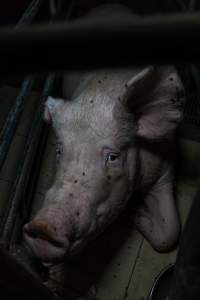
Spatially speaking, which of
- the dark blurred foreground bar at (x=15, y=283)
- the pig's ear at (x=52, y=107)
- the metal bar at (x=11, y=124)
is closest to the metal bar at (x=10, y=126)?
the metal bar at (x=11, y=124)

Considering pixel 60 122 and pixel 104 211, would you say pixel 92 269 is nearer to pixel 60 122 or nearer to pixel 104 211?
pixel 104 211

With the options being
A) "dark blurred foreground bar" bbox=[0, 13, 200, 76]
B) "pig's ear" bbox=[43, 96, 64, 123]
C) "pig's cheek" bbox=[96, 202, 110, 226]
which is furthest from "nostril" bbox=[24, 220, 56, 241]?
"dark blurred foreground bar" bbox=[0, 13, 200, 76]

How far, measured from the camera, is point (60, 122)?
5.50 ft

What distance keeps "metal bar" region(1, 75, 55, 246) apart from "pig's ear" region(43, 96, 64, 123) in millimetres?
272

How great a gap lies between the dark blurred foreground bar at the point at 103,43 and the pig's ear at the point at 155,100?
1079mm

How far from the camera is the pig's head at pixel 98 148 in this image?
57.7 inches

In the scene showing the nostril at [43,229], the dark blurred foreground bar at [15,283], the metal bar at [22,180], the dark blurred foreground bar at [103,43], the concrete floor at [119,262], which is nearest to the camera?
the dark blurred foreground bar at [103,43]

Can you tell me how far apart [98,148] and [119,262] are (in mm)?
709

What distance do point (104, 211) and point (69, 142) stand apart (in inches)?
11.2

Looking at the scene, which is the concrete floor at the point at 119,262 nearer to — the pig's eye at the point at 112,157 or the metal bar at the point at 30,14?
the pig's eye at the point at 112,157

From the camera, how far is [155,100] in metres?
1.67

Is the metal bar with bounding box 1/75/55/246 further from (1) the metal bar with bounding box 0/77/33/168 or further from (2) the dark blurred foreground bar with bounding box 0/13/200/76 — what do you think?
(2) the dark blurred foreground bar with bounding box 0/13/200/76

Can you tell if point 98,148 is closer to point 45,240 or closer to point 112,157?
point 112,157

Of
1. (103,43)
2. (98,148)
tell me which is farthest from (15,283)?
(98,148)
